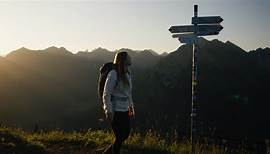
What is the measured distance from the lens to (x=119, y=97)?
8438 millimetres

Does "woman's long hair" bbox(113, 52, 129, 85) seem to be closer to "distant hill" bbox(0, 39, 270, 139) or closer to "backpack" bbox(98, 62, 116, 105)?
"backpack" bbox(98, 62, 116, 105)

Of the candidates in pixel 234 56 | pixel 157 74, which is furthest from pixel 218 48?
pixel 157 74

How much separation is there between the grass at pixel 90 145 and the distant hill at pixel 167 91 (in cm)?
6191

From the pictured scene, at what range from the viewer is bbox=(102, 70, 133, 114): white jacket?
26.9 feet

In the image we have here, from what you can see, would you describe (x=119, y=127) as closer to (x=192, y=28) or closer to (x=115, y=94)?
(x=115, y=94)

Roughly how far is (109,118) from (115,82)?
1.92 feet

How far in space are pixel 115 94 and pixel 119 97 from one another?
0.27ft

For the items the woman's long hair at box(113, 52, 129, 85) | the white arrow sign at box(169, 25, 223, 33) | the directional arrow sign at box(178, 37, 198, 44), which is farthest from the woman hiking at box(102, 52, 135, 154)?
the white arrow sign at box(169, 25, 223, 33)

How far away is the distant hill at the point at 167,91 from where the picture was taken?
84.4 metres

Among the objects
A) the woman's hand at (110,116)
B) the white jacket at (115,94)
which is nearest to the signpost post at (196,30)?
the white jacket at (115,94)

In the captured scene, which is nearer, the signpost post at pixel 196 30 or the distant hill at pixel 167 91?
the signpost post at pixel 196 30

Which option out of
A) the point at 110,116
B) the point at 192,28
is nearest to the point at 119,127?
the point at 110,116

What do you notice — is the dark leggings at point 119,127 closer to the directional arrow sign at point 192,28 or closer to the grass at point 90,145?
the grass at point 90,145

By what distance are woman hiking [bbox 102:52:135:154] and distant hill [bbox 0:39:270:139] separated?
65.8 metres
